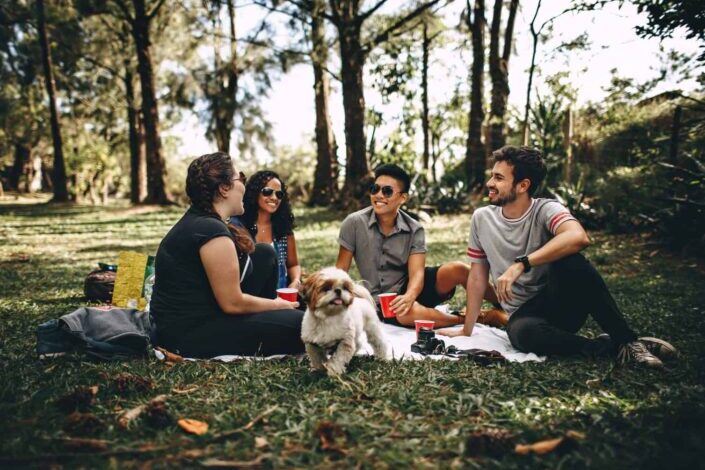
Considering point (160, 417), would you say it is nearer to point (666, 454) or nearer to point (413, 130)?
point (666, 454)

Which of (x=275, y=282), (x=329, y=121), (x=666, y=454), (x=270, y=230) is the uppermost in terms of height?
(x=329, y=121)

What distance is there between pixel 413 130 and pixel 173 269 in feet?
93.1

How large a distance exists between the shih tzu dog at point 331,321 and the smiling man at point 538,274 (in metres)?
1.11

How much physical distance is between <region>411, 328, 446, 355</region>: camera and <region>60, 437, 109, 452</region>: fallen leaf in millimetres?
2368

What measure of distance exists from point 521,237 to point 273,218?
97.4 inches

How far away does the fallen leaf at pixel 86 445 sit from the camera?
2.30 metres

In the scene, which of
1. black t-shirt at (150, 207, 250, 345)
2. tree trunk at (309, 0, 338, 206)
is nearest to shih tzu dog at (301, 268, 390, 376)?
black t-shirt at (150, 207, 250, 345)

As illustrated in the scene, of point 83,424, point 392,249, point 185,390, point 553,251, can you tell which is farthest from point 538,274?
point 83,424

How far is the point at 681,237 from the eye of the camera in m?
8.48

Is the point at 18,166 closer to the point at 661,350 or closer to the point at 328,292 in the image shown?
the point at 328,292

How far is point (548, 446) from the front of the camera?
2305mm

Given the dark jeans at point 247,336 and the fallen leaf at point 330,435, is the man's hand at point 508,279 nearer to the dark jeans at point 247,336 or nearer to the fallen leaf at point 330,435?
the dark jeans at point 247,336

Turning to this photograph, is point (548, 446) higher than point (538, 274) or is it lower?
lower

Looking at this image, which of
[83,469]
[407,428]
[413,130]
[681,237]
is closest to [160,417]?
[83,469]
